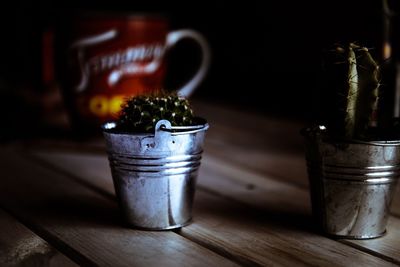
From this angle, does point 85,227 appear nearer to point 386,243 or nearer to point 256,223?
point 256,223

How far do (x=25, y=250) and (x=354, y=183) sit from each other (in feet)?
1.52

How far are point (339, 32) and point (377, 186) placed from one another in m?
1.04

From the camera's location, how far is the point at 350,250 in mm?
816

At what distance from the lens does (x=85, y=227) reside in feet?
2.92

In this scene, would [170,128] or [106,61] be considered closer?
[170,128]

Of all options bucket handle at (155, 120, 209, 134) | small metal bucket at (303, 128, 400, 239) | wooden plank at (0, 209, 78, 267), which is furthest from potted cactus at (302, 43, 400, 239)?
wooden plank at (0, 209, 78, 267)

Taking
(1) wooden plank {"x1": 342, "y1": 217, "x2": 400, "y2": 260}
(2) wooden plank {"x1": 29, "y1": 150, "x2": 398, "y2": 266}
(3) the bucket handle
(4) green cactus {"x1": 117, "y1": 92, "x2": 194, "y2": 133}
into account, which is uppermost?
(4) green cactus {"x1": 117, "y1": 92, "x2": 194, "y2": 133}

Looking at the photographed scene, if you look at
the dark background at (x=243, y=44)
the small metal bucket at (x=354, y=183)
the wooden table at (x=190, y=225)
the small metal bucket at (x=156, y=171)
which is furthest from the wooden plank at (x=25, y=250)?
the dark background at (x=243, y=44)

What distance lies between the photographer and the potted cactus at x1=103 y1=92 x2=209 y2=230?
0.87 meters

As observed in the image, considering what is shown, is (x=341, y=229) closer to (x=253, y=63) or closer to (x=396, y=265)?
(x=396, y=265)

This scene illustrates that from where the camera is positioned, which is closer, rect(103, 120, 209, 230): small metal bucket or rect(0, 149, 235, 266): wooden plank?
rect(0, 149, 235, 266): wooden plank

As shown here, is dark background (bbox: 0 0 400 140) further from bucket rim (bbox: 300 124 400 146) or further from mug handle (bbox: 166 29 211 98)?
bucket rim (bbox: 300 124 400 146)

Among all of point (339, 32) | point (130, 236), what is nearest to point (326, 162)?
point (130, 236)

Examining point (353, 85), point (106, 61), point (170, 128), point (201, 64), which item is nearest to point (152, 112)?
point (170, 128)
